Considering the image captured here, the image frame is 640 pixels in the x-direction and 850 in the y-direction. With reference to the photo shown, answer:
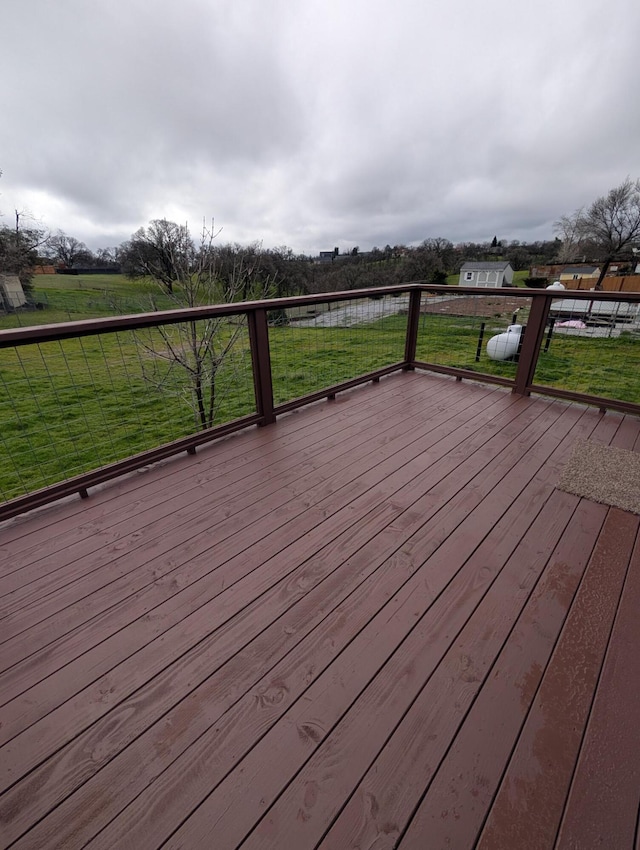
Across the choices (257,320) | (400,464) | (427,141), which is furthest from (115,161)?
(400,464)

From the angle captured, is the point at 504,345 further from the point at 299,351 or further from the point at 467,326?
the point at 299,351

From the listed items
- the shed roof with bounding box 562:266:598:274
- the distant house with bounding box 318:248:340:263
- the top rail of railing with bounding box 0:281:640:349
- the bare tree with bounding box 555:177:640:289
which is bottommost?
the top rail of railing with bounding box 0:281:640:349

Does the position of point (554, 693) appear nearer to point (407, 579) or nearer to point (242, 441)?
point (407, 579)

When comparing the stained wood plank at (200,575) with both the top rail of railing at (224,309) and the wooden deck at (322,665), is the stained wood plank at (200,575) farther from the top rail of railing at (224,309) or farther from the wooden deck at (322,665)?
the top rail of railing at (224,309)

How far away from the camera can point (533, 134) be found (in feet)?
24.0

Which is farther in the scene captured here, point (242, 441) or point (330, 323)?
point (330, 323)

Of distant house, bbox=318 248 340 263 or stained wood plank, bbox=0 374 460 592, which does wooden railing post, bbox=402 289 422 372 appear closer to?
stained wood plank, bbox=0 374 460 592

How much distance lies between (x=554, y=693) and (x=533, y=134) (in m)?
9.94

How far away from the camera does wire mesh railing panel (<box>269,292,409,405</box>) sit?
3.18 m

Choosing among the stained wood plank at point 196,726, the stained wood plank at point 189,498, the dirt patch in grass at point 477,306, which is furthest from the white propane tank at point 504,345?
the stained wood plank at point 196,726

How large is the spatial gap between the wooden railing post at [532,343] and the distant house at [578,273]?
60.1 feet

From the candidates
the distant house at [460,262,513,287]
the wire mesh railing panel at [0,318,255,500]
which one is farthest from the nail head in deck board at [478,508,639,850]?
the distant house at [460,262,513,287]

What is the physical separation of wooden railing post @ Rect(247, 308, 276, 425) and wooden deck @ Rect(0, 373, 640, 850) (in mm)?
738

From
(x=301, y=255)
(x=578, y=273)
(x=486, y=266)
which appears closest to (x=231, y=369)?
(x=301, y=255)
